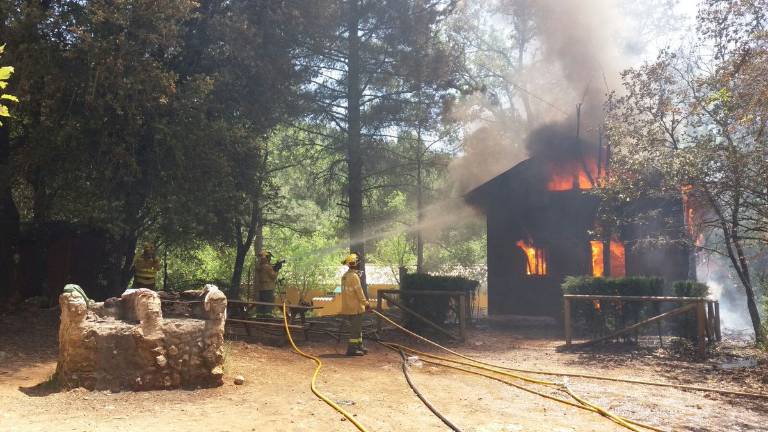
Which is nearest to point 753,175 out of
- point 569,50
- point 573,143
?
point 573,143

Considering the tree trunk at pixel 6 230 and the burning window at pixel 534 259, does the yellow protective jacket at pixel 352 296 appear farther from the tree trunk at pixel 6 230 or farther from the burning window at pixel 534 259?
the burning window at pixel 534 259

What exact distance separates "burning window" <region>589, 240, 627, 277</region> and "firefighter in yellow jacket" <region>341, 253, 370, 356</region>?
10.1m

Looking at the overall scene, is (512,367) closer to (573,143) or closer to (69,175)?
(69,175)

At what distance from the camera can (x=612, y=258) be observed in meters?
17.7

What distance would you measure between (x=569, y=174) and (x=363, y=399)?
14.0 metres

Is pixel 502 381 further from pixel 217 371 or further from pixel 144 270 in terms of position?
pixel 144 270

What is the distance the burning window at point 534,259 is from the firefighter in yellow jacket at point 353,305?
9.89 m

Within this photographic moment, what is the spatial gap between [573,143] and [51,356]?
16.2m

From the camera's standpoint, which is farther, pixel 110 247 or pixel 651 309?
pixel 110 247

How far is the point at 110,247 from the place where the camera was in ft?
47.9

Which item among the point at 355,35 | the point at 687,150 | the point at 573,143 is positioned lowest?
the point at 687,150

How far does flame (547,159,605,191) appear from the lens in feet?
61.1

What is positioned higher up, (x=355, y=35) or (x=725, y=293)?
(x=355, y=35)

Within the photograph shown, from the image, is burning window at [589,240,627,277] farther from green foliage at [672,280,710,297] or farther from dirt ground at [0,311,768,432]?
dirt ground at [0,311,768,432]
